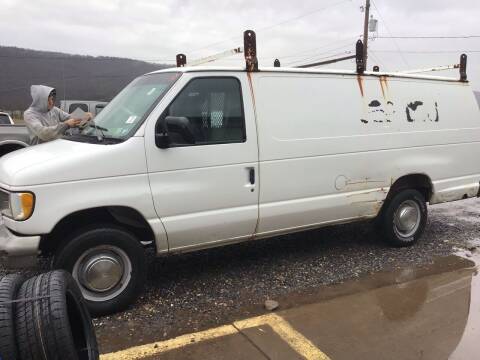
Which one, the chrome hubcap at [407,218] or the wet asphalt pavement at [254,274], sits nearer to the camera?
the wet asphalt pavement at [254,274]

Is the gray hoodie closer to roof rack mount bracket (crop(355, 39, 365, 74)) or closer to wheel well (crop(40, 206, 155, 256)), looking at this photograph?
wheel well (crop(40, 206, 155, 256))

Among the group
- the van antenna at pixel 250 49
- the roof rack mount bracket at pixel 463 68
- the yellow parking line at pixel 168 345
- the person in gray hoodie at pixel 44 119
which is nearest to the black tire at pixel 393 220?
the roof rack mount bracket at pixel 463 68

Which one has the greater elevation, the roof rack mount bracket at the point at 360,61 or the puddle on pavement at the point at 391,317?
the roof rack mount bracket at the point at 360,61

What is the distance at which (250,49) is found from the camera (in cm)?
460

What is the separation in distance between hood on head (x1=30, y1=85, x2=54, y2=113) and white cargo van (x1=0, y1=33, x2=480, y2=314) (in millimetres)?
944

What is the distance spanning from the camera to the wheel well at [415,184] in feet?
18.9

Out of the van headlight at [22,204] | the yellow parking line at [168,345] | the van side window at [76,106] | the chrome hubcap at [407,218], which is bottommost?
the yellow parking line at [168,345]

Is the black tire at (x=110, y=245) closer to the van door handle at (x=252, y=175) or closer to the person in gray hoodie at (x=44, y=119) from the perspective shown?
the van door handle at (x=252, y=175)

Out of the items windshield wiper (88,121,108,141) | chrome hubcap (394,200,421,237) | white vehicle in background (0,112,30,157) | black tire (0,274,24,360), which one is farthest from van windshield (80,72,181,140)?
white vehicle in background (0,112,30,157)

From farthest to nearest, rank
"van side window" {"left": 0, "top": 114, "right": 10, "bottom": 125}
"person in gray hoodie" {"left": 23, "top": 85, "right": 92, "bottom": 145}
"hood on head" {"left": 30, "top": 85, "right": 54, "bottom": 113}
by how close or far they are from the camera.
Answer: "van side window" {"left": 0, "top": 114, "right": 10, "bottom": 125}
"hood on head" {"left": 30, "top": 85, "right": 54, "bottom": 113}
"person in gray hoodie" {"left": 23, "top": 85, "right": 92, "bottom": 145}

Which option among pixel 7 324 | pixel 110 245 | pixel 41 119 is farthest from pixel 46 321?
pixel 41 119

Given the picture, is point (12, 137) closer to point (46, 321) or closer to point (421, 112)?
point (421, 112)

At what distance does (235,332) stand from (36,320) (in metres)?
1.71

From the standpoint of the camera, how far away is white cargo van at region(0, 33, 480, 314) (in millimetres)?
3857
